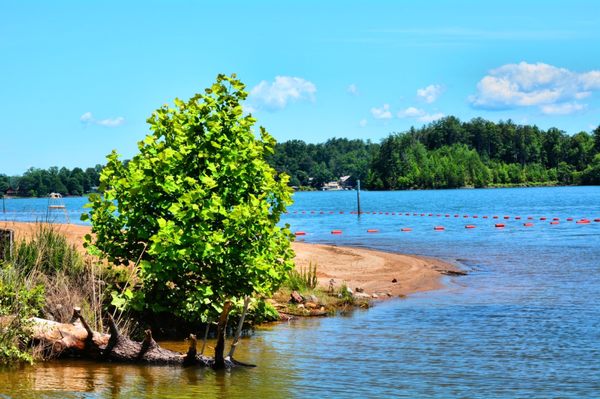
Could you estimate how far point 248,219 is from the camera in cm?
1405

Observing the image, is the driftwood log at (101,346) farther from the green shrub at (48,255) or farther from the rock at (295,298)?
the rock at (295,298)

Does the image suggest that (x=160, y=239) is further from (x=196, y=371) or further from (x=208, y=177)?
(x=196, y=371)

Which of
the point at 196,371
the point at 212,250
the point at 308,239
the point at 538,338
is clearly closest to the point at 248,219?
the point at 212,250

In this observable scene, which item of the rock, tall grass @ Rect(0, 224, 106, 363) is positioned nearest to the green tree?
tall grass @ Rect(0, 224, 106, 363)

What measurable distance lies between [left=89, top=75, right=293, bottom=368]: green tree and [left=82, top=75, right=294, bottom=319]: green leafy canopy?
19 millimetres

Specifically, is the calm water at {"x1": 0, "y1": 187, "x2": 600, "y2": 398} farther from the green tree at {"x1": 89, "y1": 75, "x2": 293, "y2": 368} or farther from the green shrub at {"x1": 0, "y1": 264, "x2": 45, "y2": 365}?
the green tree at {"x1": 89, "y1": 75, "x2": 293, "y2": 368}

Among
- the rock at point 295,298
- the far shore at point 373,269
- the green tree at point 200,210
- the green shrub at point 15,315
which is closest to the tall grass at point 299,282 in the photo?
the rock at point 295,298

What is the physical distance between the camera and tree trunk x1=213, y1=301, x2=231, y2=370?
13.2 metres

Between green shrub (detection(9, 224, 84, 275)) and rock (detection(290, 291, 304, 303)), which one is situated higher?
green shrub (detection(9, 224, 84, 275))

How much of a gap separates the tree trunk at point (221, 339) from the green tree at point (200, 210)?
4 cm

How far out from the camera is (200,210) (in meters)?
14.2

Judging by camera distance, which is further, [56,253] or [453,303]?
[453,303]

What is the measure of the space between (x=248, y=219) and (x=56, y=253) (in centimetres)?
502

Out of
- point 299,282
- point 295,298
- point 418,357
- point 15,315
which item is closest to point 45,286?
point 15,315
